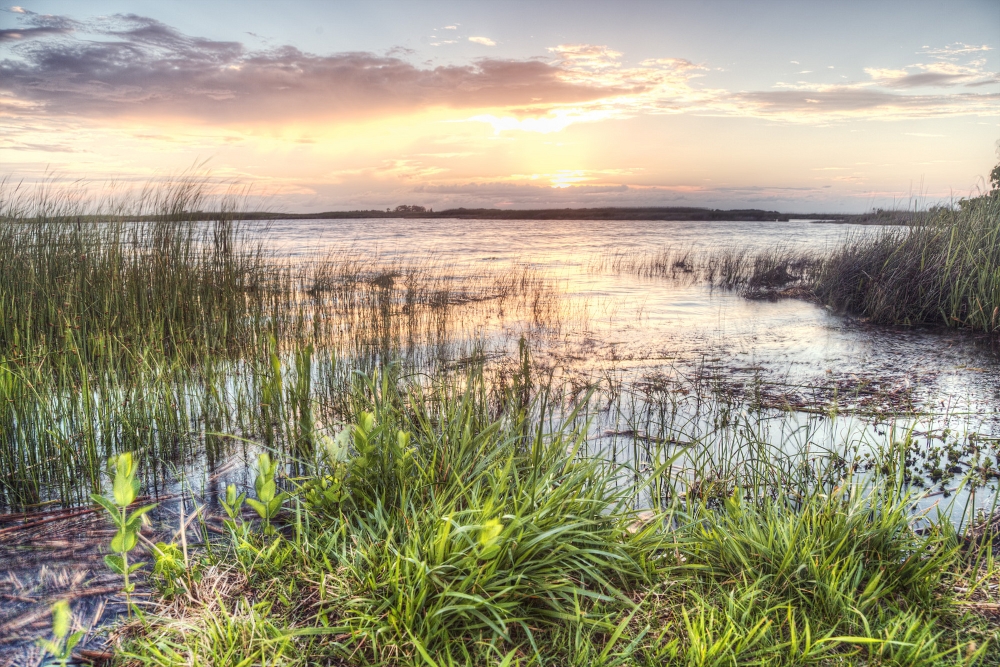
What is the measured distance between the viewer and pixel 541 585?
1.98 m

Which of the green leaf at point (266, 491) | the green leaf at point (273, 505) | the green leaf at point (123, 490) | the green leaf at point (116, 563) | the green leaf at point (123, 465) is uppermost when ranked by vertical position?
the green leaf at point (123, 465)

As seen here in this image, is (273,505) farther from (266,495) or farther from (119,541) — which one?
(119,541)

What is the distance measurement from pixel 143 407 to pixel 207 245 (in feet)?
14.5

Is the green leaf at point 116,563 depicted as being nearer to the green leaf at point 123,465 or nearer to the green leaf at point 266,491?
the green leaf at point 123,465

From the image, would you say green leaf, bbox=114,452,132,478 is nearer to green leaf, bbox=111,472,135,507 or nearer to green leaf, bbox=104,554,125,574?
green leaf, bbox=111,472,135,507

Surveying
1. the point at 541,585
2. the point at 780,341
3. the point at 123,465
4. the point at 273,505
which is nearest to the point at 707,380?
the point at 780,341

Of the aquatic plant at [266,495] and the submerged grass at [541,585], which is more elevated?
the aquatic plant at [266,495]

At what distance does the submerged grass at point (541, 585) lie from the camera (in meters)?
1.80

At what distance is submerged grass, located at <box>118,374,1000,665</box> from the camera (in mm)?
1803

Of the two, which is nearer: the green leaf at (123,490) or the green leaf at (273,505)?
the green leaf at (123,490)

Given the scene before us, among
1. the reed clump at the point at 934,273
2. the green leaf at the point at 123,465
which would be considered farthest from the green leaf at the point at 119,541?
the reed clump at the point at 934,273

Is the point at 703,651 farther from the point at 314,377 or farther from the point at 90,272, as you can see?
the point at 90,272

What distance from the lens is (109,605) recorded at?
212 centimetres

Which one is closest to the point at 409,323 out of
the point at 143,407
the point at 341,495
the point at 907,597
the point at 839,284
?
the point at 143,407
